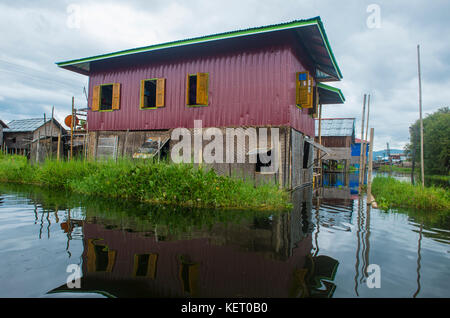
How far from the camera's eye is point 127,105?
44.4ft

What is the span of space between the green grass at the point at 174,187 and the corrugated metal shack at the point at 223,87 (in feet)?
8.17

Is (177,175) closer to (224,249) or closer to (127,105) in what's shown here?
(224,249)

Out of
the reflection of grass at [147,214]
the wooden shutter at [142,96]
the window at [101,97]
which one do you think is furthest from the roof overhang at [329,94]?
the window at [101,97]

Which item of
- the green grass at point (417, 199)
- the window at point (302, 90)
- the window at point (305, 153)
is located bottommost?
the green grass at point (417, 199)

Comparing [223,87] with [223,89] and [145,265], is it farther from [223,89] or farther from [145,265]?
[145,265]

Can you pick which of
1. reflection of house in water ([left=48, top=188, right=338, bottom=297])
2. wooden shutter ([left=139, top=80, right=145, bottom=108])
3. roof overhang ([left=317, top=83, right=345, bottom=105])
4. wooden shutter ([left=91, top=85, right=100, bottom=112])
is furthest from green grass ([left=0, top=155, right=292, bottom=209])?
roof overhang ([left=317, top=83, right=345, bottom=105])

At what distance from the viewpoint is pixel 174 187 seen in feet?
27.1

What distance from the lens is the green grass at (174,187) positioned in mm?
7914

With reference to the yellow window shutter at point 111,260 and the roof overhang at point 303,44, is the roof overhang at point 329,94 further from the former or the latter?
the yellow window shutter at point 111,260

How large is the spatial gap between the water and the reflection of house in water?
0.04 feet

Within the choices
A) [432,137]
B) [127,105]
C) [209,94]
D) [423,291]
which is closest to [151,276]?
[423,291]

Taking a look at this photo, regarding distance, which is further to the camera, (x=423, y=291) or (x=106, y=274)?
(x=106, y=274)

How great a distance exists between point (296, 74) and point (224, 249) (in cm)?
867

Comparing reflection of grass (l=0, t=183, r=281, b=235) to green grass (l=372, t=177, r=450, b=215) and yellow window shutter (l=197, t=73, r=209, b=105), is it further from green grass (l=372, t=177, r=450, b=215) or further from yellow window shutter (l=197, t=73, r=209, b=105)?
yellow window shutter (l=197, t=73, r=209, b=105)
